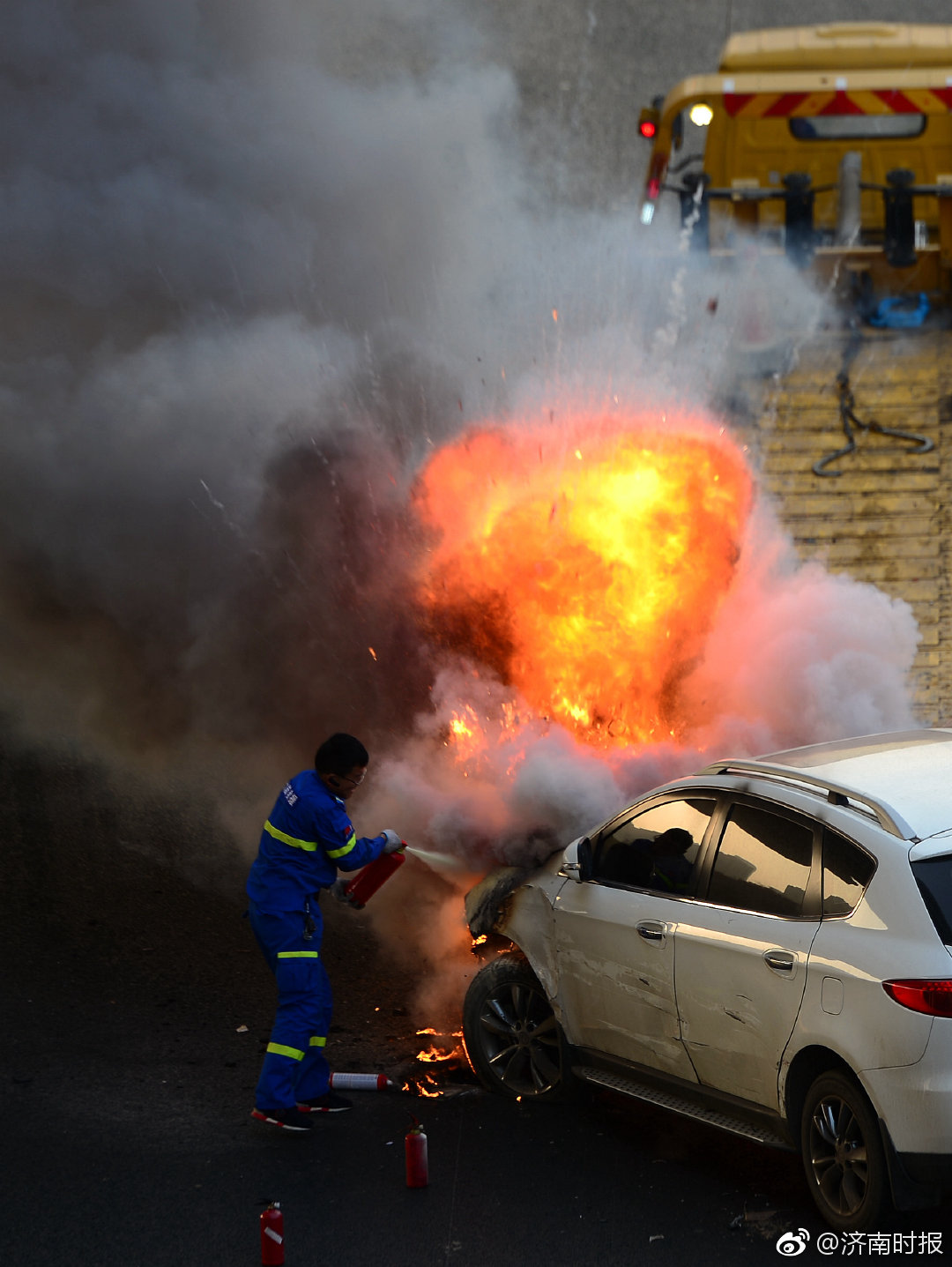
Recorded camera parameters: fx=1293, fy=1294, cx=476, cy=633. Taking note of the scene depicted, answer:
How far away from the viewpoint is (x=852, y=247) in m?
11.3

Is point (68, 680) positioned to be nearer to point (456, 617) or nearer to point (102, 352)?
point (102, 352)

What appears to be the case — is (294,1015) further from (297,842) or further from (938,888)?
(938,888)

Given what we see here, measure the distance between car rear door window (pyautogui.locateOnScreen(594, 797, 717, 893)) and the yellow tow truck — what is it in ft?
23.4

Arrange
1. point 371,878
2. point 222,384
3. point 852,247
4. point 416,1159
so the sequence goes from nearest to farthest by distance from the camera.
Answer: point 416,1159 → point 371,878 → point 222,384 → point 852,247

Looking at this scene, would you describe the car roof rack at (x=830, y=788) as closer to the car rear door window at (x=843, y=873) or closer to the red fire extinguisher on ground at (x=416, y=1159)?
the car rear door window at (x=843, y=873)

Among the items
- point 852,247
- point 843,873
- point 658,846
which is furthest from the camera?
point 852,247

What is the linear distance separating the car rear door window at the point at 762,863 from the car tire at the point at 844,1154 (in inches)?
23.8

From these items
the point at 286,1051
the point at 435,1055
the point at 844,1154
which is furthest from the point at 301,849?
the point at 844,1154

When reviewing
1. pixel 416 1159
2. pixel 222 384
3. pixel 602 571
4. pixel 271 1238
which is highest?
pixel 222 384

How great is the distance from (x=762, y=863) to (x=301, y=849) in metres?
2.19

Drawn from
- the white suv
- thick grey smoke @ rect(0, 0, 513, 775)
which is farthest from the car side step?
thick grey smoke @ rect(0, 0, 513, 775)

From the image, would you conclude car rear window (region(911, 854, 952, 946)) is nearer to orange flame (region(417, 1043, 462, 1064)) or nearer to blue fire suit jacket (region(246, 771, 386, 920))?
blue fire suit jacket (region(246, 771, 386, 920))

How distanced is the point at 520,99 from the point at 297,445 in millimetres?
8264

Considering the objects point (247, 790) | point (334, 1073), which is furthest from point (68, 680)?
point (334, 1073)
